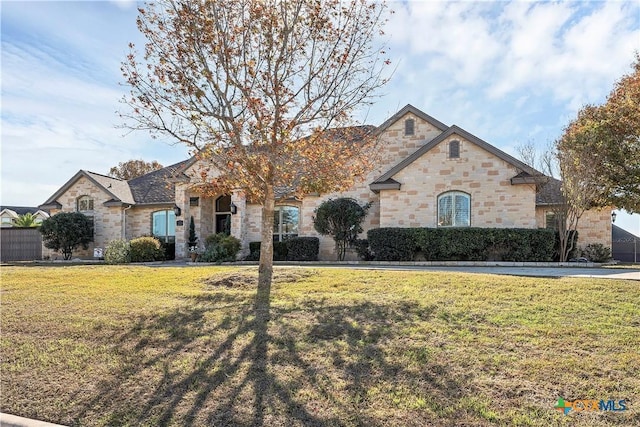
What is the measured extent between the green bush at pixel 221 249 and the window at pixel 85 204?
9386 millimetres

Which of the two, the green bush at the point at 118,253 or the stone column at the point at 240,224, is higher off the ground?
the stone column at the point at 240,224

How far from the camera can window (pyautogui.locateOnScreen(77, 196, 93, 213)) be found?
24.8 metres

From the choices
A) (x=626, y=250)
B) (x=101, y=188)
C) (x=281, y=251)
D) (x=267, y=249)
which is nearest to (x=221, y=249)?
(x=281, y=251)

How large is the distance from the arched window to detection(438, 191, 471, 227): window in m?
19.8

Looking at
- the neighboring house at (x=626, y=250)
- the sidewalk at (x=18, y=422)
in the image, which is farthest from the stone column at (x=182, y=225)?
the neighboring house at (x=626, y=250)

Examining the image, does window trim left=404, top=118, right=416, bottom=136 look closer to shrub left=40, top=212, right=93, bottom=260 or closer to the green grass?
the green grass

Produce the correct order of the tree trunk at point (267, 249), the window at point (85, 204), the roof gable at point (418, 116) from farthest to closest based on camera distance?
the window at point (85, 204)
the roof gable at point (418, 116)
the tree trunk at point (267, 249)

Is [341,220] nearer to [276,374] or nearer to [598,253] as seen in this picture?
[598,253]

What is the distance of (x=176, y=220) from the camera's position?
22.6 m

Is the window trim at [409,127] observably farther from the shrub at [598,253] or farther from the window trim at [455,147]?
the shrub at [598,253]

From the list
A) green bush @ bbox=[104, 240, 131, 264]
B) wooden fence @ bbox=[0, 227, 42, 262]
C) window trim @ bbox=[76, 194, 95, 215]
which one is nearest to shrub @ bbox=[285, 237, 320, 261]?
green bush @ bbox=[104, 240, 131, 264]

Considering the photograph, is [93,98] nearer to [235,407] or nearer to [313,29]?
[313,29]

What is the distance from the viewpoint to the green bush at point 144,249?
2062cm

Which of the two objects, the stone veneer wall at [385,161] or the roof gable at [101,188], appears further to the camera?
the roof gable at [101,188]
